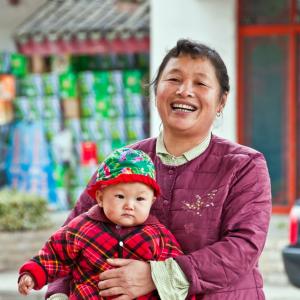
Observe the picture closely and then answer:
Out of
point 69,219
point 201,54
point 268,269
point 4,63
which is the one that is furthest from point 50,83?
point 201,54

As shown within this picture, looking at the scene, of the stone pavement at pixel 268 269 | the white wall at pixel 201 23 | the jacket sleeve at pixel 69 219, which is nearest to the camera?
the jacket sleeve at pixel 69 219

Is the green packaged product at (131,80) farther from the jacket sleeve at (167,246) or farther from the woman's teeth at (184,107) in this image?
the jacket sleeve at (167,246)

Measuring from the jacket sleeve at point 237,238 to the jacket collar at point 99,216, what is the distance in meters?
0.18

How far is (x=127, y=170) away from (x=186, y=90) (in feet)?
1.18

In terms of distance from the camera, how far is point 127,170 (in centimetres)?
304

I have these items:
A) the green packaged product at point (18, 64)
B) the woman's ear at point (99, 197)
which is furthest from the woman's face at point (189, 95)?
the green packaged product at point (18, 64)

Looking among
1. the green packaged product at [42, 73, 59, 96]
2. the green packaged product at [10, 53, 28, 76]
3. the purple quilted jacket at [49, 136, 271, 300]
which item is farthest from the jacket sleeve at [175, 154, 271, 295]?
the green packaged product at [10, 53, 28, 76]

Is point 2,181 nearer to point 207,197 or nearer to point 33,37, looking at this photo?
point 33,37

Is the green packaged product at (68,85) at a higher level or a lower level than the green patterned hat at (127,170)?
lower

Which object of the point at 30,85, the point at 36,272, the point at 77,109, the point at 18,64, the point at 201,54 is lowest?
the point at 77,109

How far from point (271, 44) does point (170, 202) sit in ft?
29.4

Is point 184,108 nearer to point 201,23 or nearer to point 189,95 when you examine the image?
point 189,95

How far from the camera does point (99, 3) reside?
46.0 feet

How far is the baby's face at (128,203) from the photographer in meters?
3.02
